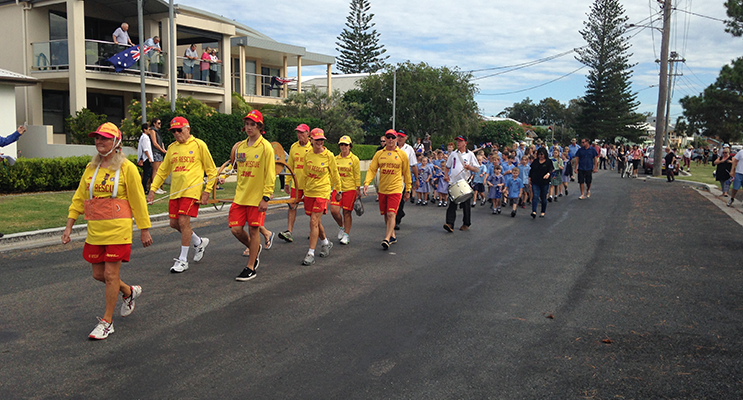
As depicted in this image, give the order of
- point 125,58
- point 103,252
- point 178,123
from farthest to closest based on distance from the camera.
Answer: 1. point 125,58
2. point 178,123
3. point 103,252

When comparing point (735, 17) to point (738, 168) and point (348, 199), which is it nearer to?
point (738, 168)

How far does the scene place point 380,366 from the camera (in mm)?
4656

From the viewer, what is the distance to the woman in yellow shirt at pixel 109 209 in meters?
5.23

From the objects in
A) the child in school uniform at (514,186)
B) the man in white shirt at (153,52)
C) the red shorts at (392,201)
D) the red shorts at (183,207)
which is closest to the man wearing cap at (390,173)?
the red shorts at (392,201)

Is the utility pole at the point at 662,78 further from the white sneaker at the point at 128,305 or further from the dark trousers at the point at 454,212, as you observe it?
the white sneaker at the point at 128,305

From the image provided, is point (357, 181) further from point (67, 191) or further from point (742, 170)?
point (742, 170)

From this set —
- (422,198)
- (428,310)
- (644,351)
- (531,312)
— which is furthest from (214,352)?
(422,198)

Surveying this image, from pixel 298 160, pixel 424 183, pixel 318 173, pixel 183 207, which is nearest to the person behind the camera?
pixel 183 207

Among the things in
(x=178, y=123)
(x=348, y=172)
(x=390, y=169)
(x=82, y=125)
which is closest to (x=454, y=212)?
(x=390, y=169)

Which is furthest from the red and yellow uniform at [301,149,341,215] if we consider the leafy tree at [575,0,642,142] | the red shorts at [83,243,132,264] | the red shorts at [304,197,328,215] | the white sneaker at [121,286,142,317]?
the leafy tree at [575,0,642,142]

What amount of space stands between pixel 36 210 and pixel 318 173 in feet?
23.8

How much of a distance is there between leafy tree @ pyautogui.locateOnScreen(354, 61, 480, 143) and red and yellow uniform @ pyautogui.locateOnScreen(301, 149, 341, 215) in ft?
125

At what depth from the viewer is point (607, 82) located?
70375mm

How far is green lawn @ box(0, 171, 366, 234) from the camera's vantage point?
10633mm
